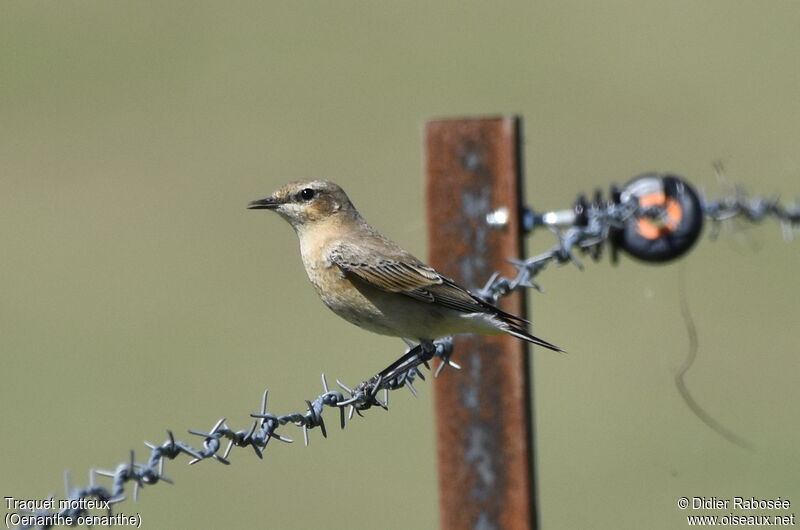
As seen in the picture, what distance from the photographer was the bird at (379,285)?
17.5 ft

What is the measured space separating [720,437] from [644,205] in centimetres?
514

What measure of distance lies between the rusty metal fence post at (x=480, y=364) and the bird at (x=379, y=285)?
12cm

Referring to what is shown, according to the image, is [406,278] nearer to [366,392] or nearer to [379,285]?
[379,285]

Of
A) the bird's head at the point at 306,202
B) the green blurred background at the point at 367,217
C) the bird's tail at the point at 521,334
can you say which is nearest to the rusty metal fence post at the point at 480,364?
the bird's tail at the point at 521,334

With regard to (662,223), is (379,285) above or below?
below

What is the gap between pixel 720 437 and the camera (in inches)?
426

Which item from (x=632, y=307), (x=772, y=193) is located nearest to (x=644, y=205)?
(x=632, y=307)

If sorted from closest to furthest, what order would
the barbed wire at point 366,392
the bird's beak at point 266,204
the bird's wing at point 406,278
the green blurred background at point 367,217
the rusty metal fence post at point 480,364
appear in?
the barbed wire at point 366,392
the rusty metal fence post at point 480,364
the bird's wing at point 406,278
the bird's beak at point 266,204
the green blurred background at point 367,217

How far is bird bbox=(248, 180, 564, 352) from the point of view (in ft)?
17.5

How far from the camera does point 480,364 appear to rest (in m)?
5.27

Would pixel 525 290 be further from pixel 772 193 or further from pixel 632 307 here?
pixel 772 193

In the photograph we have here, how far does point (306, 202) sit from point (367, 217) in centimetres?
855

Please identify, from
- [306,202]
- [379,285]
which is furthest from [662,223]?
[306,202]

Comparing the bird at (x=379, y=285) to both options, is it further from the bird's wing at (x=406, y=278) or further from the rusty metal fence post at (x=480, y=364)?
the rusty metal fence post at (x=480, y=364)
